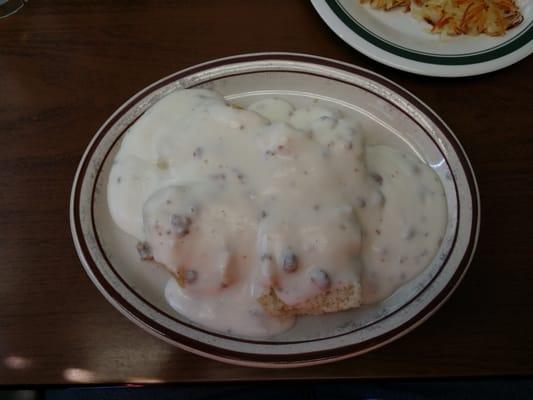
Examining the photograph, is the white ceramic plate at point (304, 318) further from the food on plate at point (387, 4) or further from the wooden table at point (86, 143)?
the food on plate at point (387, 4)

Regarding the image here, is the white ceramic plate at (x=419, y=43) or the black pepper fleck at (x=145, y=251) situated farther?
the white ceramic plate at (x=419, y=43)

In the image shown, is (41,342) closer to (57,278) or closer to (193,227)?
(57,278)

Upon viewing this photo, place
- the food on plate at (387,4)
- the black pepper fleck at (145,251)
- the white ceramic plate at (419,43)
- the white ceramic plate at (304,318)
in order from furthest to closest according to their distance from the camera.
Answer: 1. the food on plate at (387,4)
2. the white ceramic plate at (419,43)
3. the black pepper fleck at (145,251)
4. the white ceramic plate at (304,318)

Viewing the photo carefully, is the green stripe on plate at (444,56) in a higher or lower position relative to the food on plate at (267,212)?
higher

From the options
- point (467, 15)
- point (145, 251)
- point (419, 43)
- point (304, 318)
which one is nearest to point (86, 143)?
point (145, 251)

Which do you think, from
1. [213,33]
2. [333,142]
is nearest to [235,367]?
[333,142]

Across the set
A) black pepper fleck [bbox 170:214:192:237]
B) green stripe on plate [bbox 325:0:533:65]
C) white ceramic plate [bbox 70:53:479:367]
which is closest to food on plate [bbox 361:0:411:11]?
green stripe on plate [bbox 325:0:533:65]

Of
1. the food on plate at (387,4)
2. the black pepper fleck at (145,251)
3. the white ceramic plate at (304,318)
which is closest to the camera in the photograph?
the white ceramic plate at (304,318)

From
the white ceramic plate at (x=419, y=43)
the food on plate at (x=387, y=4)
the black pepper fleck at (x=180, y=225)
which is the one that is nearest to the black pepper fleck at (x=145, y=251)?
the black pepper fleck at (x=180, y=225)

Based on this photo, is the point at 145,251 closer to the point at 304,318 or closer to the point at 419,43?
the point at 304,318
